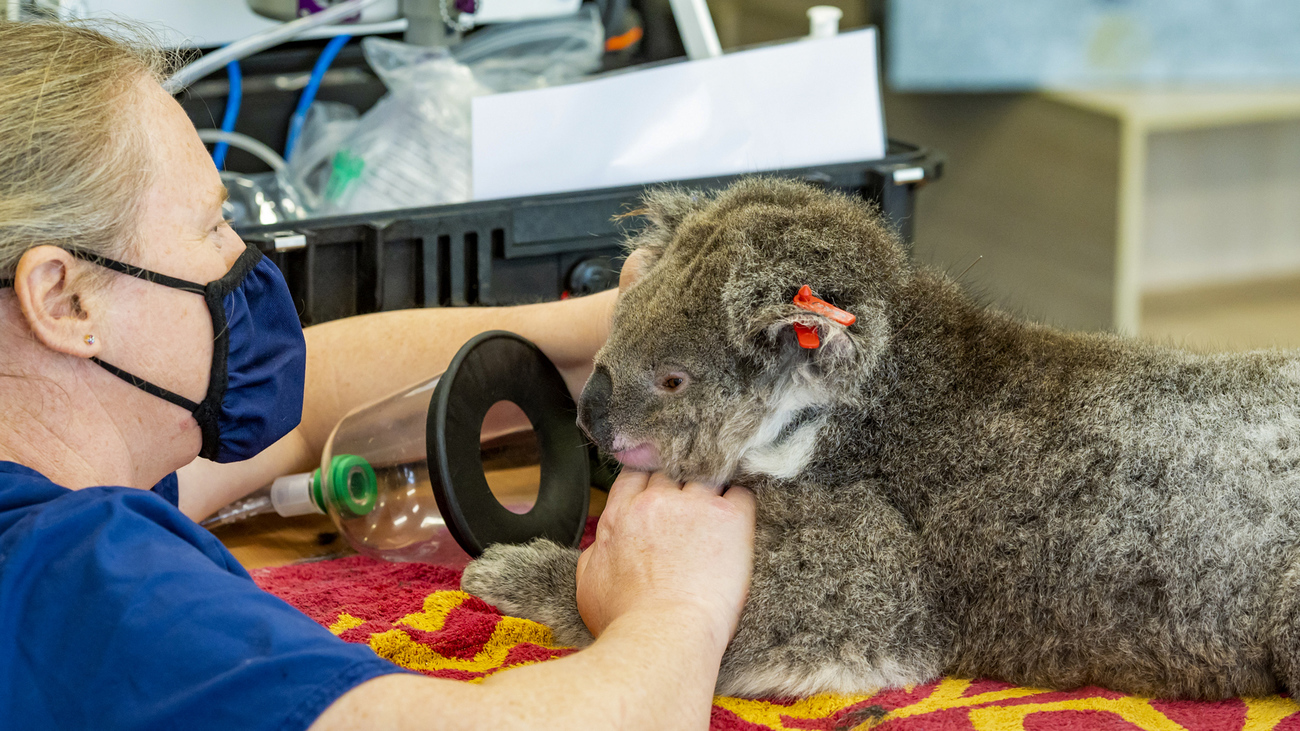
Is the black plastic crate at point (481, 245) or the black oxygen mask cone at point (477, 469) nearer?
the black oxygen mask cone at point (477, 469)

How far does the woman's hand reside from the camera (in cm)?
122

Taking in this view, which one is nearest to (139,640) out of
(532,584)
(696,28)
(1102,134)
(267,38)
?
(532,584)

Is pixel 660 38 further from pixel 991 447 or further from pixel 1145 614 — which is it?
pixel 1145 614

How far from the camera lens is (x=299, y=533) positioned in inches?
73.0

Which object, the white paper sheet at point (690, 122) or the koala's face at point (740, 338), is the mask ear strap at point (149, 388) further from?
the white paper sheet at point (690, 122)

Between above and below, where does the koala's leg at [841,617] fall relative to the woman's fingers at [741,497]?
below

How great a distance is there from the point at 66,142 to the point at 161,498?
0.38 m

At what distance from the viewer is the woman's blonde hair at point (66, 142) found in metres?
1.01

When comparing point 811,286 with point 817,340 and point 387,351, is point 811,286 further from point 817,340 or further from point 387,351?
point 387,351

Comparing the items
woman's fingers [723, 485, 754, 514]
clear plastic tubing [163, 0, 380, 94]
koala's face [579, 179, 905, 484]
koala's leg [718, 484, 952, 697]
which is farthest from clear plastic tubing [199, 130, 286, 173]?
koala's leg [718, 484, 952, 697]

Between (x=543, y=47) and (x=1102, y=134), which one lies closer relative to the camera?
(x=543, y=47)

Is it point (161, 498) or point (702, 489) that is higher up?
point (161, 498)

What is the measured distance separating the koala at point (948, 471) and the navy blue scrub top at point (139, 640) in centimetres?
58

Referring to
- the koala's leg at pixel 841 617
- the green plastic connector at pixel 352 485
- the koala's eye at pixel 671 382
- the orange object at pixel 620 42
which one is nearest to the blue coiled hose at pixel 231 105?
the orange object at pixel 620 42
